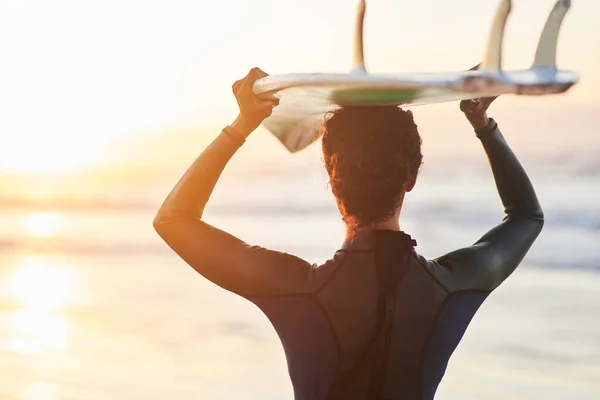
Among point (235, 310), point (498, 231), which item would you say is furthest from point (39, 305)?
point (498, 231)

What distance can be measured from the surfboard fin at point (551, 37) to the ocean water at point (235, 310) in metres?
2.57

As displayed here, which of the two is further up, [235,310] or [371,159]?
[235,310]

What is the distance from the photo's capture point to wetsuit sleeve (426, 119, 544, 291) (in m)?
1.47

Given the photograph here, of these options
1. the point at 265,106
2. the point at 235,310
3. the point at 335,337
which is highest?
the point at 235,310

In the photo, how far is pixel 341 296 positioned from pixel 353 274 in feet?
0.13

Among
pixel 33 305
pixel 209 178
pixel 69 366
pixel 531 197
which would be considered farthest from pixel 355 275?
pixel 33 305

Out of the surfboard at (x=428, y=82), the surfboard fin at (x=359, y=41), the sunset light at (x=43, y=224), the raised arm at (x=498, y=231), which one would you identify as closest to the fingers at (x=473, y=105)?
the raised arm at (x=498, y=231)

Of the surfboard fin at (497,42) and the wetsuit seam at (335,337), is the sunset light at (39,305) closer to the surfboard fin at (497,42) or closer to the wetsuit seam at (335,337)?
the wetsuit seam at (335,337)

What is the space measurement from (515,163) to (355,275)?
0.42m

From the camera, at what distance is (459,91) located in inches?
50.7

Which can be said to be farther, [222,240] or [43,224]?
[43,224]

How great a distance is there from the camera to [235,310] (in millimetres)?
4902

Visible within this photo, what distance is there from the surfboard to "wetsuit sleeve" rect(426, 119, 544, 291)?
23 cm

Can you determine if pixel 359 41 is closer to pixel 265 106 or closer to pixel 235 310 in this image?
pixel 265 106
